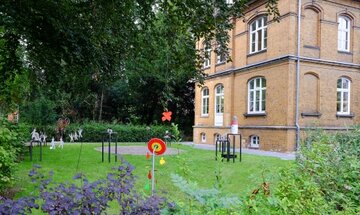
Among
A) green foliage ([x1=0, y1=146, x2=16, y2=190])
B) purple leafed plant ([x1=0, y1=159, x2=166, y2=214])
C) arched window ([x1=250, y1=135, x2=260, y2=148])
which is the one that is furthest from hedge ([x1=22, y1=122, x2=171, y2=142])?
purple leafed plant ([x1=0, y1=159, x2=166, y2=214])

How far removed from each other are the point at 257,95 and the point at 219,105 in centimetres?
396

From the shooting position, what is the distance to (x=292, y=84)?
1809 cm

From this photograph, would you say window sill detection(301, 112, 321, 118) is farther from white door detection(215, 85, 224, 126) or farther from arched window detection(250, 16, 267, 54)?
white door detection(215, 85, 224, 126)

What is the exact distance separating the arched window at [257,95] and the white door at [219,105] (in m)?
2.78

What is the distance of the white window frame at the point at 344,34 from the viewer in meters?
19.6


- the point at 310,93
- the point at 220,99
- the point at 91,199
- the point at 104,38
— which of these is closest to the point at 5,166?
the point at 104,38

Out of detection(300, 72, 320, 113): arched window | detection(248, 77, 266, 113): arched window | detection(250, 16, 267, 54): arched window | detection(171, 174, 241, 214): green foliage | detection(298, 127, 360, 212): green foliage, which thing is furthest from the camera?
detection(248, 77, 266, 113): arched window

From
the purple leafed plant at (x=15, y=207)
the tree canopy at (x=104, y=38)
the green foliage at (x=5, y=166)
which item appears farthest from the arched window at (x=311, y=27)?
the purple leafed plant at (x=15, y=207)

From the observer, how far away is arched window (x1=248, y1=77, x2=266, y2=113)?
20125mm

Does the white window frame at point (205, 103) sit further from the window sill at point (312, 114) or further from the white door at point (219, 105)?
the window sill at point (312, 114)

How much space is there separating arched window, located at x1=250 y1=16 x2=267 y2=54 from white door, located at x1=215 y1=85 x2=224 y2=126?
154 inches

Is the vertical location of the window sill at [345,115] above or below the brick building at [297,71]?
below

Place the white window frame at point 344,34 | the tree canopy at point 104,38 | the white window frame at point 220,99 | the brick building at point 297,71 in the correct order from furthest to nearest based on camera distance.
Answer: the white window frame at point 220,99, the white window frame at point 344,34, the brick building at point 297,71, the tree canopy at point 104,38

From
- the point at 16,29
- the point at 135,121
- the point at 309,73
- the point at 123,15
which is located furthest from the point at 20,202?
the point at 135,121
